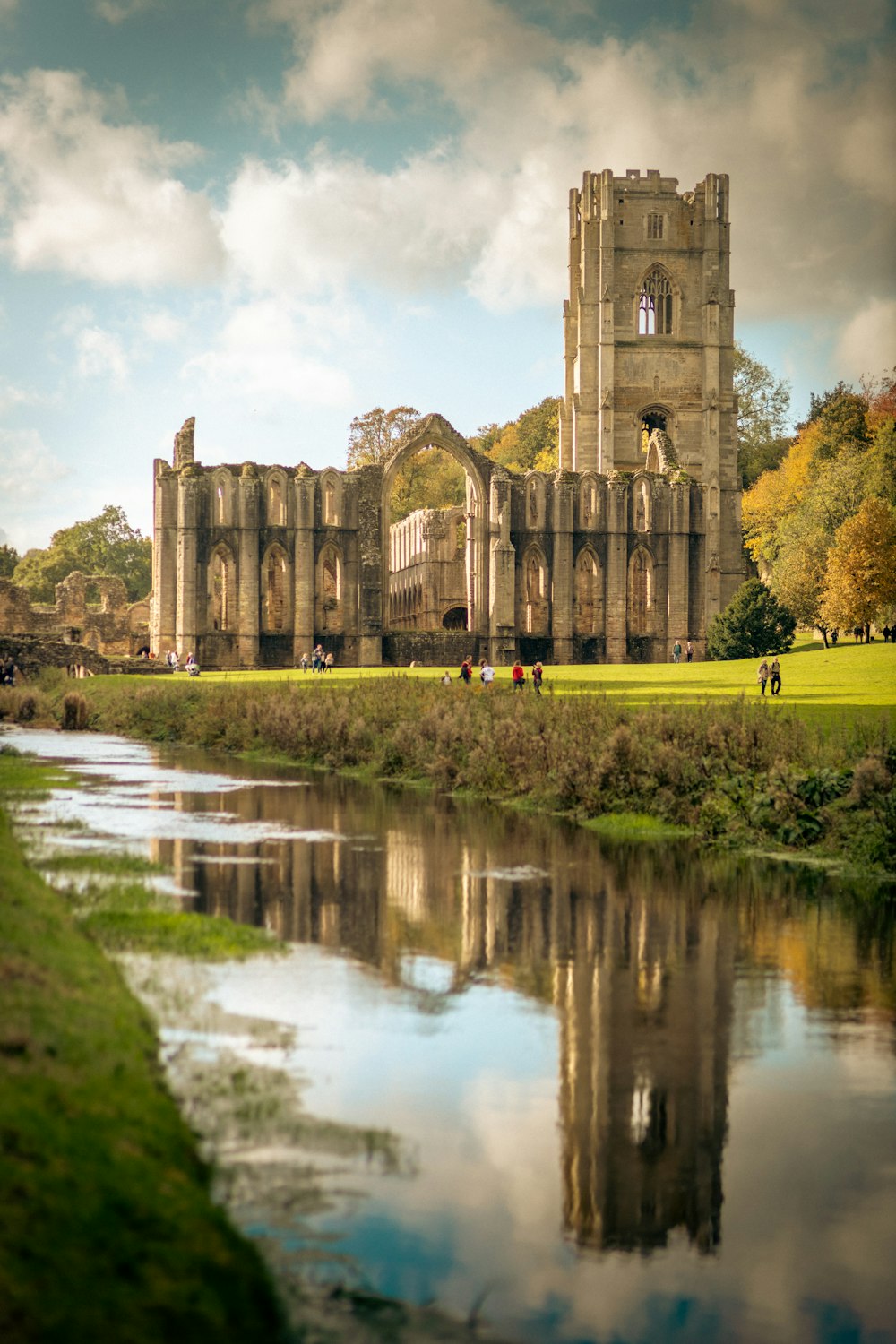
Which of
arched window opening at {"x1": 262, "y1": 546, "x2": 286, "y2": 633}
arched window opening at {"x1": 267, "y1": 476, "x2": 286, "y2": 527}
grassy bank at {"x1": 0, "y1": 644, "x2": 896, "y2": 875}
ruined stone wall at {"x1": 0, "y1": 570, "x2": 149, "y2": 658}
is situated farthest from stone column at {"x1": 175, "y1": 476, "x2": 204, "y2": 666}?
grassy bank at {"x1": 0, "y1": 644, "x2": 896, "y2": 875}

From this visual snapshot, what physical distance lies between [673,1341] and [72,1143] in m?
2.43

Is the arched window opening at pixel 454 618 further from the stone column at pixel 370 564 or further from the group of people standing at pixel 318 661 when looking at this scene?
the group of people standing at pixel 318 661

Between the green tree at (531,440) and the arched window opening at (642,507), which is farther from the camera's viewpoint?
the green tree at (531,440)

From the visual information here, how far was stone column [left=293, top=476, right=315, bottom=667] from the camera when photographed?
2800 inches

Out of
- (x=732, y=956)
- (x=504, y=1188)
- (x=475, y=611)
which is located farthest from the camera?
(x=475, y=611)

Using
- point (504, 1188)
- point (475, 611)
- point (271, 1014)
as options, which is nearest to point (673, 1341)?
point (504, 1188)

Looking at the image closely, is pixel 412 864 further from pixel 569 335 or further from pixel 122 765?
pixel 569 335

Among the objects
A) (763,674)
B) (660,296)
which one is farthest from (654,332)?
(763,674)

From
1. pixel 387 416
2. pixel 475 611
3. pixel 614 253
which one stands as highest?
pixel 614 253

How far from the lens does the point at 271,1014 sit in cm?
982

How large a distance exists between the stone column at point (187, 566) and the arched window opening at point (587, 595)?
58.7ft

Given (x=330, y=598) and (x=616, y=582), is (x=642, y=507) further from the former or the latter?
(x=330, y=598)

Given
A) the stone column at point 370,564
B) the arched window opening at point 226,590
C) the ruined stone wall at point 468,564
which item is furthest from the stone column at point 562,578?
the arched window opening at point 226,590

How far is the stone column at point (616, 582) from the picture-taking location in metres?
73.4
